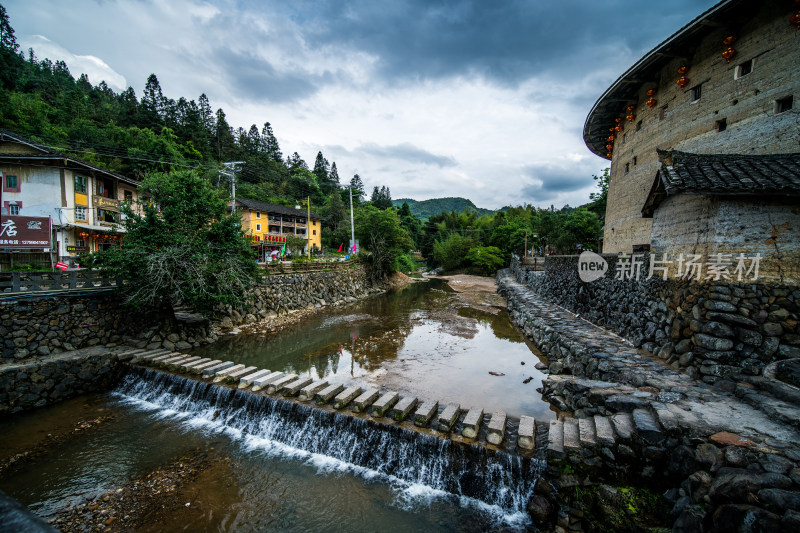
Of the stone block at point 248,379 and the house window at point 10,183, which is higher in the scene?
the house window at point 10,183

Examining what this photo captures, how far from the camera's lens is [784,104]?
9.79 metres

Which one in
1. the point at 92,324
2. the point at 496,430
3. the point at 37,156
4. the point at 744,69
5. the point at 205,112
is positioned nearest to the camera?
the point at 496,430

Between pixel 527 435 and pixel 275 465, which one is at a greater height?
pixel 527 435

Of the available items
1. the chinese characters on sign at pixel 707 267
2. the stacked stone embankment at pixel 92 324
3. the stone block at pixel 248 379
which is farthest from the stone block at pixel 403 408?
the stacked stone embankment at pixel 92 324

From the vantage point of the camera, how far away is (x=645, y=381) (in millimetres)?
7305

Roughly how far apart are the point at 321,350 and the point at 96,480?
8.21 metres

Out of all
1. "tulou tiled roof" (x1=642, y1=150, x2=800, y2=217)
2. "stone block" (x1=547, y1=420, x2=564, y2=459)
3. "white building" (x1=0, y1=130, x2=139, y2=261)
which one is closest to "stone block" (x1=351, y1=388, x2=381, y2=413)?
"stone block" (x1=547, y1=420, x2=564, y2=459)

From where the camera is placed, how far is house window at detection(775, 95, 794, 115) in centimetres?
961

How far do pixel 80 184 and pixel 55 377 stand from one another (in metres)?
17.5

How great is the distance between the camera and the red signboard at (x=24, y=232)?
12272 millimetres

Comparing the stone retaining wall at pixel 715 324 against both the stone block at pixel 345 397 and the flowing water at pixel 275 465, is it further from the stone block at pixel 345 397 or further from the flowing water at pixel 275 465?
the stone block at pixel 345 397

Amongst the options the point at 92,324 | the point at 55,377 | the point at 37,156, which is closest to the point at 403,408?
the point at 55,377

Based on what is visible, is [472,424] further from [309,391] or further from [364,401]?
[309,391]

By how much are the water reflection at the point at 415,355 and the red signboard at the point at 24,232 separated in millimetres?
7077
